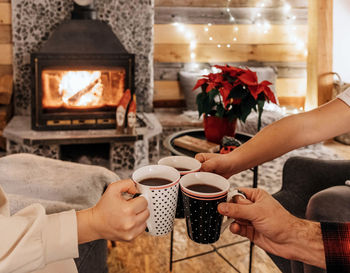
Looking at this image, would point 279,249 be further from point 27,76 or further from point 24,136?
point 27,76

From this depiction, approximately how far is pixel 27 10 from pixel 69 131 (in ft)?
3.94

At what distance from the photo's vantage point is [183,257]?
1.94 m

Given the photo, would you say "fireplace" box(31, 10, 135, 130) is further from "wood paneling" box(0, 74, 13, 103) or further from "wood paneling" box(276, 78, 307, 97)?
"wood paneling" box(276, 78, 307, 97)

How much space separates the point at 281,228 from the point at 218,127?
3.55 ft

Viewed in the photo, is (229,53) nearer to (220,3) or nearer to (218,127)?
(220,3)

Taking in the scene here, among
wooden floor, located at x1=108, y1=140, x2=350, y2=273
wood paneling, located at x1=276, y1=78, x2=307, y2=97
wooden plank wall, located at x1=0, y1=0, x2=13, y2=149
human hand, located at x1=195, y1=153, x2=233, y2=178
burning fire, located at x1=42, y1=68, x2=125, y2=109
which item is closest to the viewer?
human hand, located at x1=195, y1=153, x2=233, y2=178

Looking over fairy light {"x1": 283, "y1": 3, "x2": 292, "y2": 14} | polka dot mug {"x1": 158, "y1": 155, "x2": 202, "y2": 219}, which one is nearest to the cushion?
fairy light {"x1": 283, "y1": 3, "x2": 292, "y2": 14}

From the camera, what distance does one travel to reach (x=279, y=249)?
0.90 m

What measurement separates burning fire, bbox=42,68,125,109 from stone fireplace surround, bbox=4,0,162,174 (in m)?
0.26

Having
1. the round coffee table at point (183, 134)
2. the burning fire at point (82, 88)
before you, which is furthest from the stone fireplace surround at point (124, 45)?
the round coffee table at point (183, 134)

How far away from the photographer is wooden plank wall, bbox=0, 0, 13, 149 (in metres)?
3.18

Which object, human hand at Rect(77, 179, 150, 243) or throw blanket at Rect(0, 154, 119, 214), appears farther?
throw blanket at Rect(0, 154, 119, 214)

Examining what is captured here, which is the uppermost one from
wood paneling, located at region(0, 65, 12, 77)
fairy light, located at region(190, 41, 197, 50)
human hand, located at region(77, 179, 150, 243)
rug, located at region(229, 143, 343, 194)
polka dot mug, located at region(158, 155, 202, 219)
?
fairy light, located at region(190, 41, 197, 50)

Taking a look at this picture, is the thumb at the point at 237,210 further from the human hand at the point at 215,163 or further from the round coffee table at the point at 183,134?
the round coffee table at the point at 183,134
